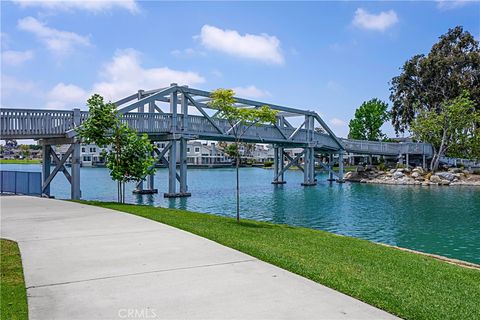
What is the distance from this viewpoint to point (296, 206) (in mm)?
26766

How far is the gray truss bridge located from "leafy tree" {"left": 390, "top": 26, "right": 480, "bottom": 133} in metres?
6.98

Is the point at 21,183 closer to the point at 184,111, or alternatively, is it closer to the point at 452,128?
the point at 184,111

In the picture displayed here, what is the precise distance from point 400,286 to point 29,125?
19.2 meters

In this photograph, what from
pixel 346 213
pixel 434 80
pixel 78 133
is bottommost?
pixel 346 213

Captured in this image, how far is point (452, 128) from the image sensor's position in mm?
51906

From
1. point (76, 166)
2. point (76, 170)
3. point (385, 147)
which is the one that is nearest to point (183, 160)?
point (76, 170)

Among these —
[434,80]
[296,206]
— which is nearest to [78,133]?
[296,206]

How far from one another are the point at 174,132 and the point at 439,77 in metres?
43.6

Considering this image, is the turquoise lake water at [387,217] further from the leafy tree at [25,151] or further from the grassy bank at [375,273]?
the leafy tree at [25,151]

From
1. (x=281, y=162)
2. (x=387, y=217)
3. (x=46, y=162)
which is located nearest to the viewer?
(x=387, y=217)

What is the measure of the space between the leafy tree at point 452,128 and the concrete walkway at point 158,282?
4930cm

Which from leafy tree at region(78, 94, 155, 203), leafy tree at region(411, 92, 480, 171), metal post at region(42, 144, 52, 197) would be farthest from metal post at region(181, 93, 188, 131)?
leafy tree at region(411, 92, 480, 171)

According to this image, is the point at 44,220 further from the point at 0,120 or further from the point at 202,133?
the point at 202,133

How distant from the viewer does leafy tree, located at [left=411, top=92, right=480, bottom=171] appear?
50.2 meters
